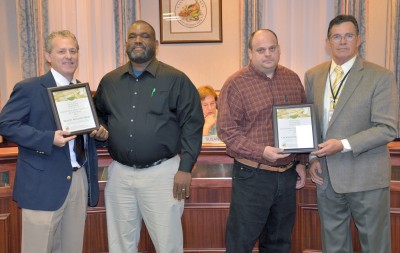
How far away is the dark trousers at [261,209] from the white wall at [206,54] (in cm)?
368

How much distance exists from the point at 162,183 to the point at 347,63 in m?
1.25

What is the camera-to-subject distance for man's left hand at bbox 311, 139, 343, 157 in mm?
2482

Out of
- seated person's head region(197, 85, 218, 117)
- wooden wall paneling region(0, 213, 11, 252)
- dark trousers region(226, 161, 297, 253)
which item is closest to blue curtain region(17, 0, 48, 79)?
seated person's head region(197, 85, 218, 117)

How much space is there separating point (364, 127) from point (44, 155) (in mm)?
1738

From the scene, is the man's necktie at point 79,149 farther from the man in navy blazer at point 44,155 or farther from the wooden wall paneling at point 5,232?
the wooden wall paneling at point 5,232

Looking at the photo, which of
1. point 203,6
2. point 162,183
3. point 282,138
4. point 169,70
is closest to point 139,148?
point 162,183

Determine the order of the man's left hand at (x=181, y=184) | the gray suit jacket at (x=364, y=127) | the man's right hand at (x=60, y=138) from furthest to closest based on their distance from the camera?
the man's left hand at (x=181, y=184)
the gray suit jacket at (x=364, y=127)
the man's right hand at (x=60, y=138)

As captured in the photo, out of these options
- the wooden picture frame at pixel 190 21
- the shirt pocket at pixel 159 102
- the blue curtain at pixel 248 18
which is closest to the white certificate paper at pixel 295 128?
the shirt pocket at pixel 159 102

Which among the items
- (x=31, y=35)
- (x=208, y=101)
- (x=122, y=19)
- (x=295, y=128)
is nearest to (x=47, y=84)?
(x=295, y=128)

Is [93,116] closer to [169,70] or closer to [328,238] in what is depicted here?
[169,70]

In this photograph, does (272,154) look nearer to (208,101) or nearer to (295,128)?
(295,128)

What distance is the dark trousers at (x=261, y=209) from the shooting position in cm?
266

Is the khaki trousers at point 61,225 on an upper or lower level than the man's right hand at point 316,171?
lower

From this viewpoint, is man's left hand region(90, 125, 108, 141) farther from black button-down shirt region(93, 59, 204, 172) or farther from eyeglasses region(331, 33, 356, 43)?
eyeglasses region(331, 33, 356, 43)
